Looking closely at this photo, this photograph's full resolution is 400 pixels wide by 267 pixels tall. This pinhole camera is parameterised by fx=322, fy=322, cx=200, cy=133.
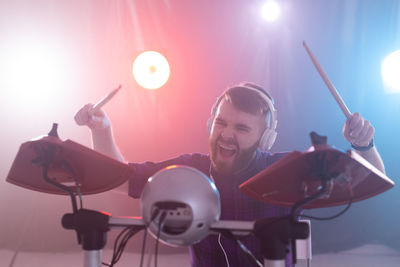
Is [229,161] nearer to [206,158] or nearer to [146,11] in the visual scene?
[206,158]

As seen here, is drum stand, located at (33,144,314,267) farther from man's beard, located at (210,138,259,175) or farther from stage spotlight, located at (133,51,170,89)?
stage spotlight, located at (133,51,170,89)

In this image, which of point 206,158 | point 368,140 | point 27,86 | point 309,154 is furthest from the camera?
point 27,86

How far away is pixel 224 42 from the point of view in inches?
79.9

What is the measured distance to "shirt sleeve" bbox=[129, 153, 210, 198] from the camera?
117cm

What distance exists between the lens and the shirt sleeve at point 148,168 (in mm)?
1175

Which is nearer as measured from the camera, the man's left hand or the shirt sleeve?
the man's left hand

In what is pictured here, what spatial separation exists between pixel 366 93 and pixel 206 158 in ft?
4.01

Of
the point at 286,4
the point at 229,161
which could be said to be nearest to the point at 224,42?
the point at 286,4

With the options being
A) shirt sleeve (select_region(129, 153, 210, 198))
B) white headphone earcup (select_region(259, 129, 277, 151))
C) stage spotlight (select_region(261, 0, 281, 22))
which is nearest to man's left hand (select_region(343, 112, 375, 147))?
white headphone earcup (select_region(259, 129, 277, 151))

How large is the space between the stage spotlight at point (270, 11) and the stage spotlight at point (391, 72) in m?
0.72

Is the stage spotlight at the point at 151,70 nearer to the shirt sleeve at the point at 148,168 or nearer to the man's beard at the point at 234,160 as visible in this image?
the shirt sleeve at the point at 148,168

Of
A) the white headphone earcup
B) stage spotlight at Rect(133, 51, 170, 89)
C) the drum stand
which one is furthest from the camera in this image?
stage spotlight at Rect(133, 51, 170, 89)

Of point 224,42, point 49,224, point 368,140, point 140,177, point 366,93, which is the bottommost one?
point 49,224

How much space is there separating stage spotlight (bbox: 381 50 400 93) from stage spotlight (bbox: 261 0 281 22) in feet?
2.35
